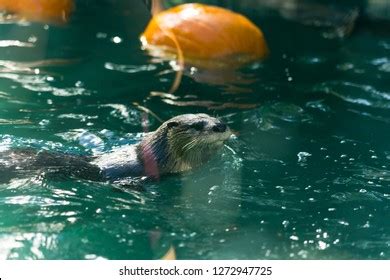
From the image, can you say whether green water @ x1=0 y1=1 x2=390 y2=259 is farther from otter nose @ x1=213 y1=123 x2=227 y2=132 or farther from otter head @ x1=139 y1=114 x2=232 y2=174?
otter nose @ x1=213 y1=123 x2=227 y2=132

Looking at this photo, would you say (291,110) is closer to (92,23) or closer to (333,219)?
(333,219)

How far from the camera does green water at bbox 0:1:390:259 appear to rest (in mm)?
3291

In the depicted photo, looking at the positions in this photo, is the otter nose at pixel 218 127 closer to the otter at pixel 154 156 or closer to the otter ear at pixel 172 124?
the otter at pixel 154 156

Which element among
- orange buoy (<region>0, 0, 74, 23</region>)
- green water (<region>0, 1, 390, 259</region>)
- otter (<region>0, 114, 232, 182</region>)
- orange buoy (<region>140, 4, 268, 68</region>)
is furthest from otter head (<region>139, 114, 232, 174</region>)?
orange buoy (<region>0, 0, 74, 23</region>)

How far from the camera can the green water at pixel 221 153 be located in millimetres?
3291

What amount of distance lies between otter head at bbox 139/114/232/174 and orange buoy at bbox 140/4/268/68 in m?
2.05

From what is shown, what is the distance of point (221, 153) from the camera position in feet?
14.3

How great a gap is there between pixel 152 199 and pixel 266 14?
508 centimetres

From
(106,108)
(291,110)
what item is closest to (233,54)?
(291,110)

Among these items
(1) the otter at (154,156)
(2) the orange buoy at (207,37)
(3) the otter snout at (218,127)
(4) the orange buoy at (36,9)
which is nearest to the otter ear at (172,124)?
(1) the otter at (154,156)

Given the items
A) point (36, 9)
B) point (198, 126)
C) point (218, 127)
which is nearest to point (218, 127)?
point (218, 127)

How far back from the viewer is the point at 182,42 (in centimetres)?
620

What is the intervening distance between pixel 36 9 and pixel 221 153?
3388mm

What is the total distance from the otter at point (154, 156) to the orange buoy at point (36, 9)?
10.6 feet
